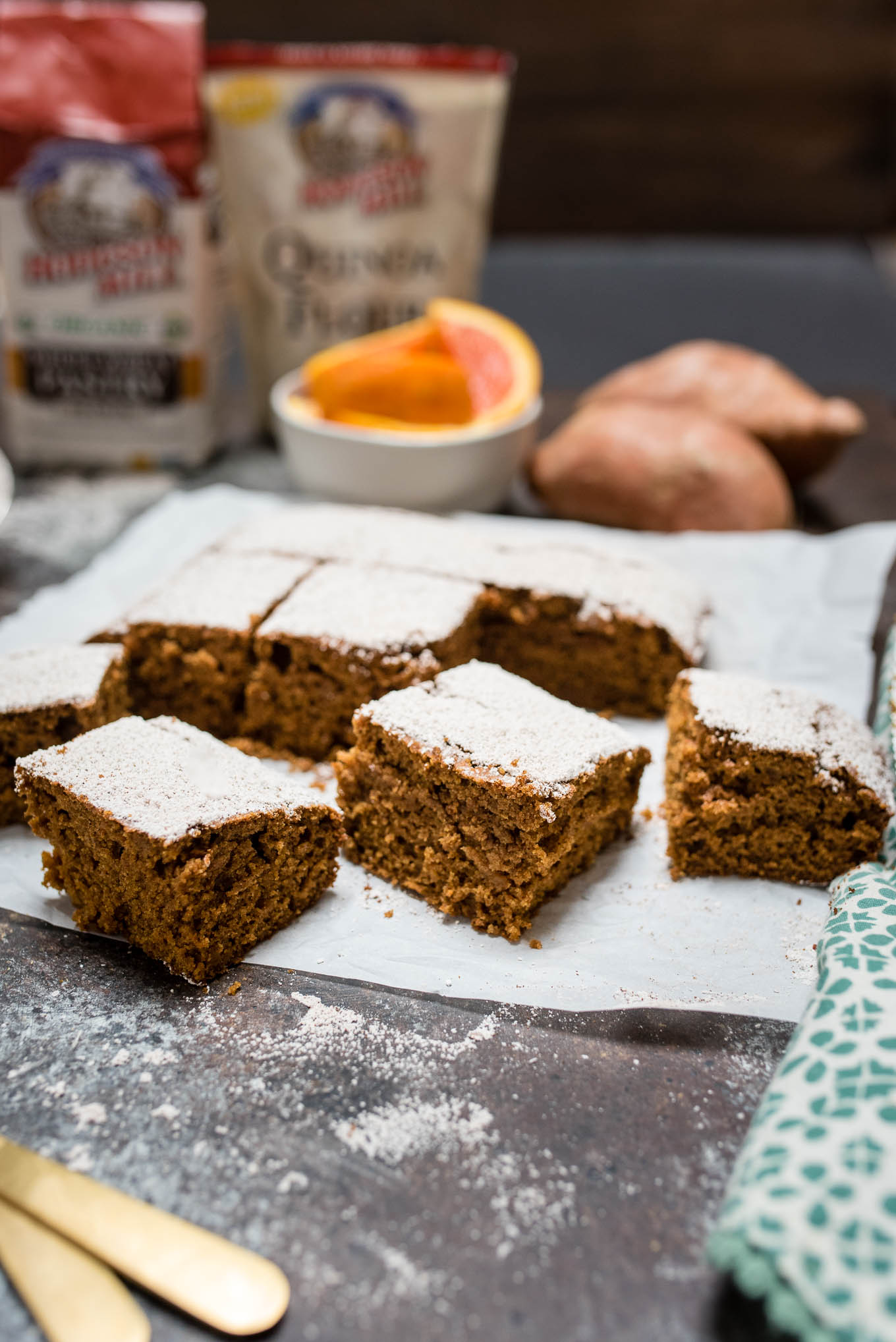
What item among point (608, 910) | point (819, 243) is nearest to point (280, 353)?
point (608, 910)

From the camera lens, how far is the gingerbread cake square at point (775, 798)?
1.86 metres

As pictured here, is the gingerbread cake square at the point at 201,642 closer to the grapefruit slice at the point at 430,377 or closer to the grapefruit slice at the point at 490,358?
the grapefruit slice at the point at 430,377

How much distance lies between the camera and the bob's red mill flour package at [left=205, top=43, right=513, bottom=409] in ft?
10.3

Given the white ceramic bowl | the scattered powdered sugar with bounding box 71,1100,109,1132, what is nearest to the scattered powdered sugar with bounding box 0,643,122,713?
the scattered powdered sugar with bounding box 71,1100,109,1132

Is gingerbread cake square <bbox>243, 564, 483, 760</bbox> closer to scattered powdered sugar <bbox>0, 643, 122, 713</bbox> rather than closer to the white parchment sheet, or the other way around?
the white parchment sheet

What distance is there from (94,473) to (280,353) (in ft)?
2.28

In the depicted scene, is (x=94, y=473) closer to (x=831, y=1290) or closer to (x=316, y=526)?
(x=316, y=526)

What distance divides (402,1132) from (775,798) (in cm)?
85

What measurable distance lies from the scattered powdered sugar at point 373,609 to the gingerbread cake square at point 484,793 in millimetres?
207

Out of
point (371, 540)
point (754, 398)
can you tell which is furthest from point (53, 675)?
point (754, 398)

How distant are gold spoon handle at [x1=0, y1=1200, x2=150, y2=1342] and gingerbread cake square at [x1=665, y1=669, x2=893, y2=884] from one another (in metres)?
1.09

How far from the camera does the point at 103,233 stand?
3.13 metres

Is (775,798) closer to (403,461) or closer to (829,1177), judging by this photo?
(829,1177)

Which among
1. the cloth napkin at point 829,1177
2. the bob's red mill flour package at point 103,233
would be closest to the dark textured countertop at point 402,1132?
the cloth napkin at point 829,1177
